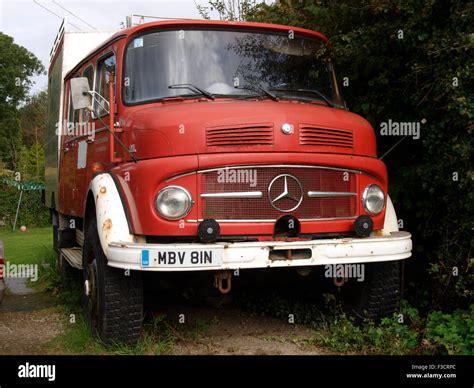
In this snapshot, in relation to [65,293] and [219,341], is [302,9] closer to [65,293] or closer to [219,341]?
[219,341]

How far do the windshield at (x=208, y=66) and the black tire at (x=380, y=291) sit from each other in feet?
5.07

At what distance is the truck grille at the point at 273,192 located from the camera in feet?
14.5

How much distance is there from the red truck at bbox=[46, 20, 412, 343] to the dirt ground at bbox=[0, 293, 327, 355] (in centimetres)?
59

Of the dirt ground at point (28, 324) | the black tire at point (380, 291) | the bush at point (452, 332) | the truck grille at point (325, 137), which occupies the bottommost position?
the dirt ground at point (28, 324)

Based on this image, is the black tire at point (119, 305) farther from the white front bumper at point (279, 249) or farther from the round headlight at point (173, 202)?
the round headlight at point (173, 202)

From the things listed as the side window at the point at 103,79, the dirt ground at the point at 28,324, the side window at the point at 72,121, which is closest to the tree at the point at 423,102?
the side window at the point at 103,79

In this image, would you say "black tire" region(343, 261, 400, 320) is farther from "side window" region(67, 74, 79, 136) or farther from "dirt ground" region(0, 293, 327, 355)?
"side window" region(67, 74, 79, 136)

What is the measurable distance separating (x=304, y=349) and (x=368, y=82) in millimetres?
2709

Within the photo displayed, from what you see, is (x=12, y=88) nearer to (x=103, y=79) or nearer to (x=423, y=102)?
(x=103, y=79)

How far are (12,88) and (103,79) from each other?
32.5 m

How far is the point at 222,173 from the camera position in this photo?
14.5 ft

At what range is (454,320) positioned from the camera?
4969 mm
